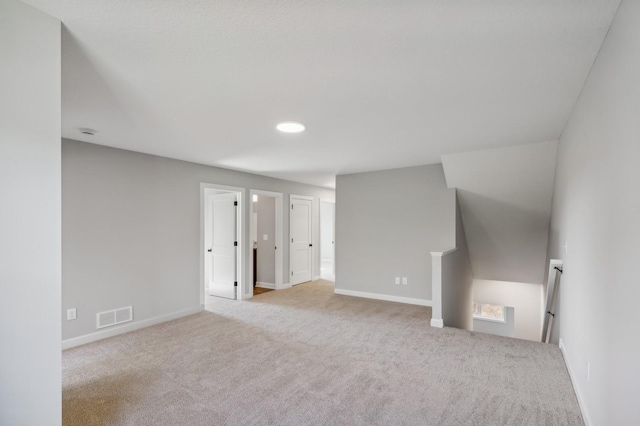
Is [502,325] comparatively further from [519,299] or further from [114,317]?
[114,317]

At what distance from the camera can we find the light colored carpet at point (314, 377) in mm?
2322

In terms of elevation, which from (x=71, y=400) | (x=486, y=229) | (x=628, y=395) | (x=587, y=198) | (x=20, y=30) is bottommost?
(x=71, y=400)

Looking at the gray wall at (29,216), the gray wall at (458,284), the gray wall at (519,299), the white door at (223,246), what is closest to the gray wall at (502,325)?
the gray wall at (519,299)

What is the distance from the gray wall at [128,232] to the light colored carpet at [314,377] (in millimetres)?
493

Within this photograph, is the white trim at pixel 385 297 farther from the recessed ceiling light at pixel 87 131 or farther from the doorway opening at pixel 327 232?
the doorway opening at pixel 327 232

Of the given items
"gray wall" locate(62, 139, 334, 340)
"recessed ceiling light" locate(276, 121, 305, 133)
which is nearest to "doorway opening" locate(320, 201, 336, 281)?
"gray wall" locate(62, 139, 334, 340)

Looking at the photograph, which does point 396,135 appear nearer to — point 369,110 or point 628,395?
point 369,110

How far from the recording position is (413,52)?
184 cm

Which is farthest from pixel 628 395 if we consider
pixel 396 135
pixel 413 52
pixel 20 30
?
pixel 20 30

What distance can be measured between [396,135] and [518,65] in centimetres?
158

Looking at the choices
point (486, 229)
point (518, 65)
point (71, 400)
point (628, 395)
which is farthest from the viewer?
point (486, 229)

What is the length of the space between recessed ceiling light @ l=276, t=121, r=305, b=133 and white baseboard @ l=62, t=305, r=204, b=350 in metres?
3.23

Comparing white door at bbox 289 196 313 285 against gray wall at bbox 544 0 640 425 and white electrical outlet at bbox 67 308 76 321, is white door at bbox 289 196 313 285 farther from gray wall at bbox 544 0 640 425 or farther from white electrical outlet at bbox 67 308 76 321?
gray wall at bbox 544 0 640 425

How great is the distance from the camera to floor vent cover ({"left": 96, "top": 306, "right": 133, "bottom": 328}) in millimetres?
3875
